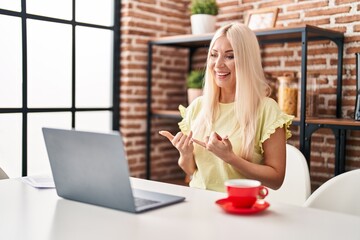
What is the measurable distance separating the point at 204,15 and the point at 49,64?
111 centimetres

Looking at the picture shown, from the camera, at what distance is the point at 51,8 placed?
10.1ft

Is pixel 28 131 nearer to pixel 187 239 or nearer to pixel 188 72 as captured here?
pixel 188 72

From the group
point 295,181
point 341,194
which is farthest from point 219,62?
point 341,194

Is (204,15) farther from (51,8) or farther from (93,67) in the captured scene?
(51,8)

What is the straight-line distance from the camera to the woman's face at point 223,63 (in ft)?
6.51

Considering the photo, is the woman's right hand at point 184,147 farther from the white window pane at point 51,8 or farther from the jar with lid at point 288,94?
the white window pane at point 51,8

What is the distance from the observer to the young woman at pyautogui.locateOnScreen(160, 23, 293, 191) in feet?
6.08

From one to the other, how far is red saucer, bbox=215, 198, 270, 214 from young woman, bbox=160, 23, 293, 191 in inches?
17.7

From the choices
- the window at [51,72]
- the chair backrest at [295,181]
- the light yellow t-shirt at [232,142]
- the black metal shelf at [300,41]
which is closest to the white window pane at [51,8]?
the window at [51,72]

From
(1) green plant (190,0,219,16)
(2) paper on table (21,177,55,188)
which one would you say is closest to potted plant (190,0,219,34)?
(1) green plant (190,0,219,16)

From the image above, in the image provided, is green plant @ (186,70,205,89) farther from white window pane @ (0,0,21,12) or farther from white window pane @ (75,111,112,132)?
white window pane @ (0,0,21,12)

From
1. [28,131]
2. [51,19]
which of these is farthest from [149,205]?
[51,19]

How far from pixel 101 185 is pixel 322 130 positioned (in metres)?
2.12

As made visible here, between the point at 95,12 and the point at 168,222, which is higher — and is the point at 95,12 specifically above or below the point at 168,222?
above
